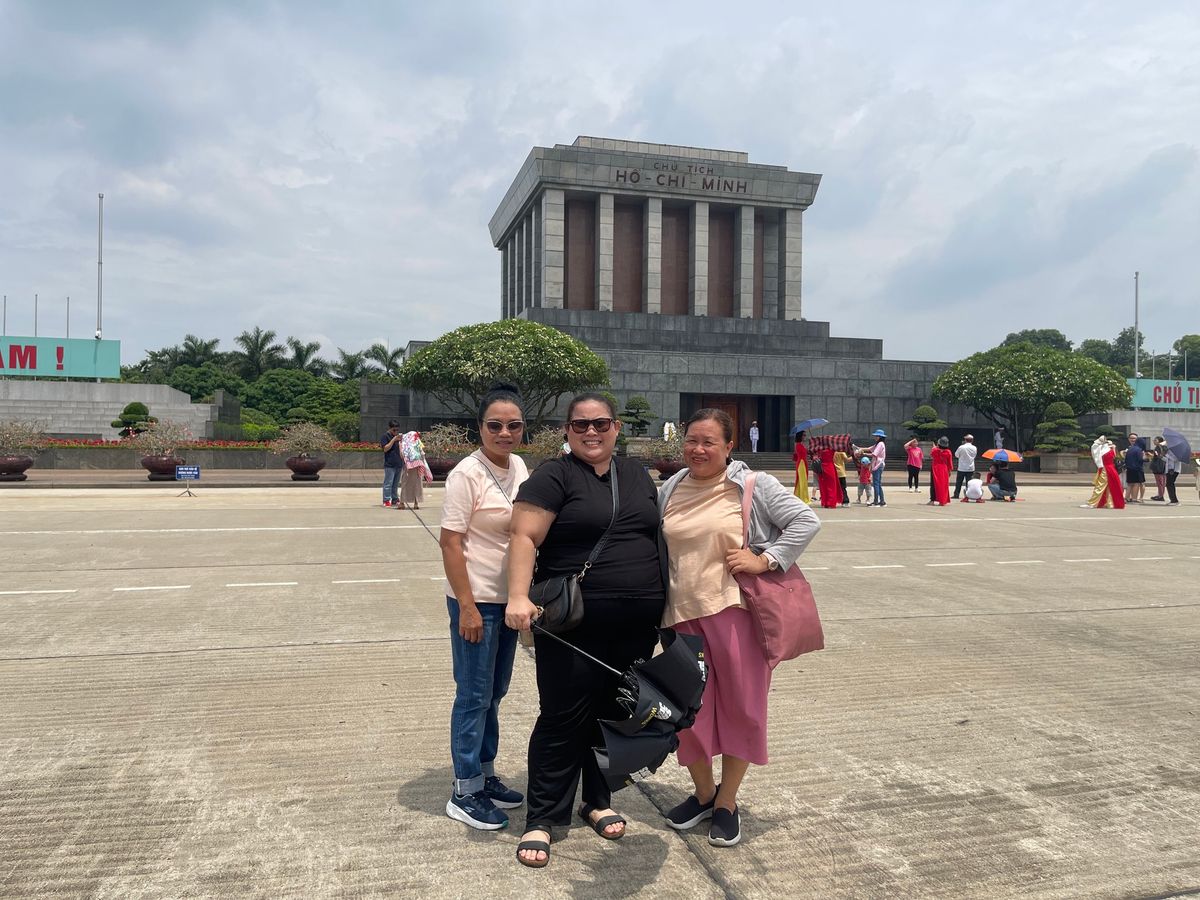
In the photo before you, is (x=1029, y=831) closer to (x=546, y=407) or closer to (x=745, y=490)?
Answer: (x=745, y=490)

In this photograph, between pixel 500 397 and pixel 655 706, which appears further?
pixel 500 397

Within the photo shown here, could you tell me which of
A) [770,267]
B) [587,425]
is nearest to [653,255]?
[770,267]

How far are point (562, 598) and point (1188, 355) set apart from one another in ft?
403

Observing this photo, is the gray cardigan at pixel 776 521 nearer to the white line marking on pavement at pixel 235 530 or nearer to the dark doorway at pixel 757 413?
the white line marking on pavement at pixel 235 530

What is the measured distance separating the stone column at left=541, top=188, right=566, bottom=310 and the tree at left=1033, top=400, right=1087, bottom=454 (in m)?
23.3

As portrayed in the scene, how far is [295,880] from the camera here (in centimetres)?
292

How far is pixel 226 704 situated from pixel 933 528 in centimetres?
1157

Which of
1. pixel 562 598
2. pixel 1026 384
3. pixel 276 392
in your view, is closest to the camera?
pixel 562 598

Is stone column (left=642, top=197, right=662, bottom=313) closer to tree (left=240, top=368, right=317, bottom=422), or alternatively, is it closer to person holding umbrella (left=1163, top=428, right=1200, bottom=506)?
tree (left=240, top=368, right=317, bottom=422)

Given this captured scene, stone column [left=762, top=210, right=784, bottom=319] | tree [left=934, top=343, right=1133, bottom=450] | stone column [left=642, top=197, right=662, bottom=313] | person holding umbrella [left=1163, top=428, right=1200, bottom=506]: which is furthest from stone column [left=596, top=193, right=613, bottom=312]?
person holding umbrella [left=1163, top=428, right=1200, bottom=506]

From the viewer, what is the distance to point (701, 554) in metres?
3.26

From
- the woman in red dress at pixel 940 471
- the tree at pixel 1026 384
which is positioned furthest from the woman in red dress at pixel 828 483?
the tree at pixel 1026 384

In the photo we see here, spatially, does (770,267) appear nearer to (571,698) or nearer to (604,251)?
(604,251)

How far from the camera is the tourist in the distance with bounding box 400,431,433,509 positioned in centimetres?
1562
